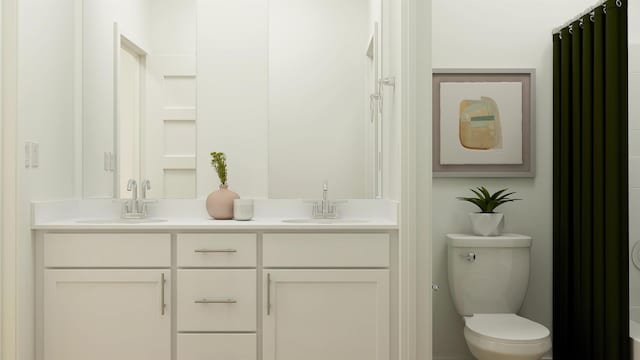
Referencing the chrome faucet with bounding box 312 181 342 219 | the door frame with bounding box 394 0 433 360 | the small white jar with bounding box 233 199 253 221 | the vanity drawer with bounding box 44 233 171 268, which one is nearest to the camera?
the door frame with bounding box 394 0 433 360

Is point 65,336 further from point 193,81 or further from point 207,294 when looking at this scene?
point 193,81

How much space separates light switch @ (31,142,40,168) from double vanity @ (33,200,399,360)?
0.27 metres

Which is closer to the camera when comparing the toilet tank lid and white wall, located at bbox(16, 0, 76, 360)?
white wall, located at bbox(16, 0, 76, 360)

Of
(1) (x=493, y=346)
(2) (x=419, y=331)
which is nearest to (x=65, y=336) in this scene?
(2) (x=419, y=331)

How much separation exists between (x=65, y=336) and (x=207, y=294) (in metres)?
0.63

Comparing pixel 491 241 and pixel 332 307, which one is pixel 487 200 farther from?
pixel 332 307

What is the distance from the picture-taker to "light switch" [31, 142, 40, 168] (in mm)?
2215

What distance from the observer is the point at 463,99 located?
9.33ft

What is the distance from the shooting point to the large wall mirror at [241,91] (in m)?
2.68

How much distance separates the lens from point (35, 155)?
7.37ft

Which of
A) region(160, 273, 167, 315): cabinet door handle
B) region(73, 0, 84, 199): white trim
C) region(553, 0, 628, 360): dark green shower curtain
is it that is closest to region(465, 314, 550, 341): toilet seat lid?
region(553, 0, 628, 360): dark green shower curtain

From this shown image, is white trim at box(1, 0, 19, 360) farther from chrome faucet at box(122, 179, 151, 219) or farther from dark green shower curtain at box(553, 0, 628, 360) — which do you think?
dark green shower curtain at box(553, 0, 628, 360)

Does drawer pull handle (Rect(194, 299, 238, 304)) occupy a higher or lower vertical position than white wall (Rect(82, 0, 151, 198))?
lower

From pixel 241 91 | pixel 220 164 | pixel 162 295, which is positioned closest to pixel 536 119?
pixel 241 91
